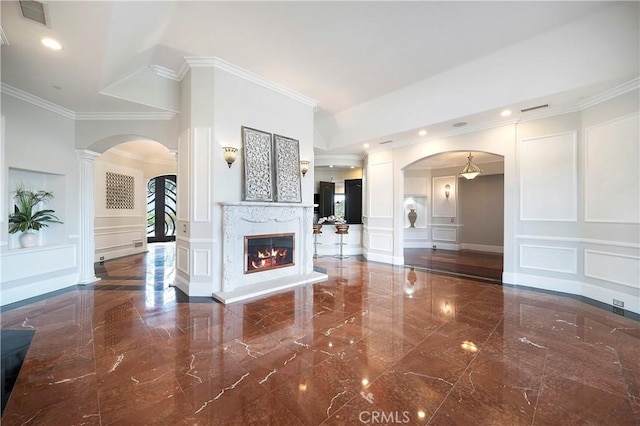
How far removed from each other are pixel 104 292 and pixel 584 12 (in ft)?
25.7

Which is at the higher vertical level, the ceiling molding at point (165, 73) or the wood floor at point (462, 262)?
the ceiling molding at point (165, 73)

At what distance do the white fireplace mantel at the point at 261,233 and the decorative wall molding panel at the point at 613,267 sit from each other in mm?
4314

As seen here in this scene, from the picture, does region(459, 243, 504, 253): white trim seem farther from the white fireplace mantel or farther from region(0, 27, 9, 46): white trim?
region(0, 27, 9, 46): white trim

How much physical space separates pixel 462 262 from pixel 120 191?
10.00 meters

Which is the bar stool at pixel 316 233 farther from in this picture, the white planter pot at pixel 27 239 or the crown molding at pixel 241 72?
the white planter pot at pixel 27 239

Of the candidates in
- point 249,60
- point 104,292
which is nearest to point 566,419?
point 249,60

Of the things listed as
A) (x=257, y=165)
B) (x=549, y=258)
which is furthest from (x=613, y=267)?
(x=257, y=165)

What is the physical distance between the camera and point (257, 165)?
441 cm

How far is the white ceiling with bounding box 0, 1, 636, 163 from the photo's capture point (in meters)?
2.66

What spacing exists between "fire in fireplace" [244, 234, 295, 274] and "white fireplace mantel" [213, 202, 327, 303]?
7 centimetres

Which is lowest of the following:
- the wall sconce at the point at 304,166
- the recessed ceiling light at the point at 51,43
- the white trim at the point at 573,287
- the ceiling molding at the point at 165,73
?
the white trim at the point at 573,287

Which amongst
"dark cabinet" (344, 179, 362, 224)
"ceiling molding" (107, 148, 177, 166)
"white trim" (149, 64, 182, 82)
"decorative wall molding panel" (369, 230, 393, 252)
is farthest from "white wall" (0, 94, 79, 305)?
"dark cabinet" (344, 179, 362, 224)

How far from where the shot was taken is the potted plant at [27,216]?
4.00 meters

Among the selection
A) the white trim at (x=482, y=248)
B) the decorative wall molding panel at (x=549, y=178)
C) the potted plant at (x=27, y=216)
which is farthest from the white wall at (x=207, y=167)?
the white trim at (x=482, y=248)
